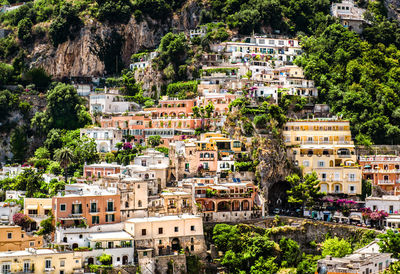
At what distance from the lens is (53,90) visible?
106125mm

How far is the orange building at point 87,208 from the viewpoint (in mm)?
71562

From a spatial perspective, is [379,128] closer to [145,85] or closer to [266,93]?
[266,93]

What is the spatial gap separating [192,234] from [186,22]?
183 ft

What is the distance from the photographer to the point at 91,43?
117625 millimetres

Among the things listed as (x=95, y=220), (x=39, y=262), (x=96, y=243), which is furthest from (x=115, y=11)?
(x=39, y=262)

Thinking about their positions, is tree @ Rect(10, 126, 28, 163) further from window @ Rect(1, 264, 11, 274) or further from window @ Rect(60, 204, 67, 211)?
window @ Rect(1, 264, 11, 274)

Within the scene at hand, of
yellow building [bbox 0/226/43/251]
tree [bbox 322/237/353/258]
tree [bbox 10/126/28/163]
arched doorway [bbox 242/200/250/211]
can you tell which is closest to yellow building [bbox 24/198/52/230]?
yellow building [bbox 0/226/43/251]

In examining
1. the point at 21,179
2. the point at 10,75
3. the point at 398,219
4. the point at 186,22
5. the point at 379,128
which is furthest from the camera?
the point at 186,22

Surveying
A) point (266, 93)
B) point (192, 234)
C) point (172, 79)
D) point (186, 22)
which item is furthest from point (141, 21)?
point (192, 234)

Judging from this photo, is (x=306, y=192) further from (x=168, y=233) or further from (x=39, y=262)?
(x=39, y=262)

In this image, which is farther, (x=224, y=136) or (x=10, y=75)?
(x=10, y=75)

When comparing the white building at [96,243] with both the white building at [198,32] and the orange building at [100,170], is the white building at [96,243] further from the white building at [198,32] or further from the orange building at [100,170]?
the white building at [198,32]

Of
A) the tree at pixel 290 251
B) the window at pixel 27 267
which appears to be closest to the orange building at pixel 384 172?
the tree at pixel 290 251

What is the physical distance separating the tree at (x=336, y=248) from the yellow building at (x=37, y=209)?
26.3m
